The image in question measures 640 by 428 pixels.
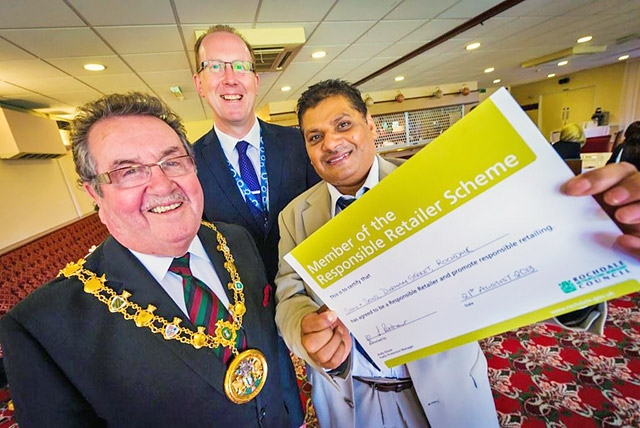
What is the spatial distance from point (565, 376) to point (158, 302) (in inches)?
109

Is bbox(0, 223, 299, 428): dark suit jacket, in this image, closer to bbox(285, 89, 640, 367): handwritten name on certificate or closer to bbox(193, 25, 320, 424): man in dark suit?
bbox(285, 89, 640, 367): handwritten name on certificate

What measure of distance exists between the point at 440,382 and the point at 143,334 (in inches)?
37.1

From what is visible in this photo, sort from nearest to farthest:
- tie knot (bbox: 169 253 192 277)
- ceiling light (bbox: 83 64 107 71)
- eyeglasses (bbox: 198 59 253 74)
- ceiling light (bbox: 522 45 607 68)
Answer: tie knot (bbox: 169 253 192 277)
eyeglasses (bbox: 198 59 253 74)
ceiling light (bbox: 83 64 107 71)
ceiling light (bbox: 522 45 607 68)

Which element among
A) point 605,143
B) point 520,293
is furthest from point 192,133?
point 605,143

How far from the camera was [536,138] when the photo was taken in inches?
17.2

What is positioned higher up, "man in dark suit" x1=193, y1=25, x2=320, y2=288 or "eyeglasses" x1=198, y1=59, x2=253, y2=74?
"eyeglasses" x1=198, y1=59, x2=253, y2=74

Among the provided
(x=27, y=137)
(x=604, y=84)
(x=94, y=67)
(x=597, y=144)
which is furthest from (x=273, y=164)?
(x=604, y=84)

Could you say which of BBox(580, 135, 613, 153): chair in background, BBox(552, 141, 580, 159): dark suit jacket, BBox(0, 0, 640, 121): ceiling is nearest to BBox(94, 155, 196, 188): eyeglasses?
BBox(0, 0, 640, 121): ceiling

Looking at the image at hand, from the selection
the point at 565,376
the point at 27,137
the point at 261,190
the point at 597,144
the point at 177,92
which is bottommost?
the point at 565,376

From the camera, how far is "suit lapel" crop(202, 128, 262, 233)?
142cm

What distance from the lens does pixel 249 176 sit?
150 cm
